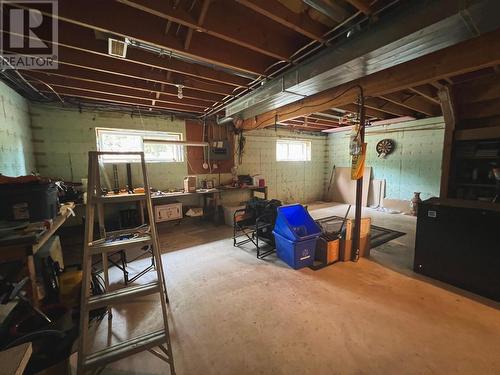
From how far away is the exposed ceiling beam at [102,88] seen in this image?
277 cm

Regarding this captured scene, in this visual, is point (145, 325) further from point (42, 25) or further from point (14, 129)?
point (14, 129)

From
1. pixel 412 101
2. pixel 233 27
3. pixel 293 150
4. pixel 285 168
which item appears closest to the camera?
pixel 233 27

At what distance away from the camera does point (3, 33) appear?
1.77 m

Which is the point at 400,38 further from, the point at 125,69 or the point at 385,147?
the point at 385,147

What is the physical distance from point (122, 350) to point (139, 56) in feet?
8.57

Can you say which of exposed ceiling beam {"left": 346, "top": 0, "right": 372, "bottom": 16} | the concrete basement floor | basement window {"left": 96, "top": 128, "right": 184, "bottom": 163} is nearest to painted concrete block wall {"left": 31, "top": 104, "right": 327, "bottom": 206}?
basement window {"left": 96, "top": 128, "right": 184, "bottom": 163}

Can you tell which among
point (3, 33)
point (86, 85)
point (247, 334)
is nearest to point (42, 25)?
point (3, 33)

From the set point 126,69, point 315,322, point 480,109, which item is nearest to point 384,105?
point 480,109

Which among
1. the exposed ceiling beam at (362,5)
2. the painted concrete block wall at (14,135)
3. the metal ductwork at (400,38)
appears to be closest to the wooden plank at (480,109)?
the metal ductwork at (400,38)

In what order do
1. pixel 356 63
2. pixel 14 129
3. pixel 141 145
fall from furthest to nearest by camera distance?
1. pixel 141 145
2. pixel 14 129
3. pixel 356 63

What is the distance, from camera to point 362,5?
1487 mm

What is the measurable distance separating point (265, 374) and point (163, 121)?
4.65m

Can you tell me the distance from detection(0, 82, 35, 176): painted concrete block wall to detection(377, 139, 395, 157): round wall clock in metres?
7.62

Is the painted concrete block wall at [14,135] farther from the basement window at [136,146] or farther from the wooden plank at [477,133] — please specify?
the wooden plank at [477,133]
